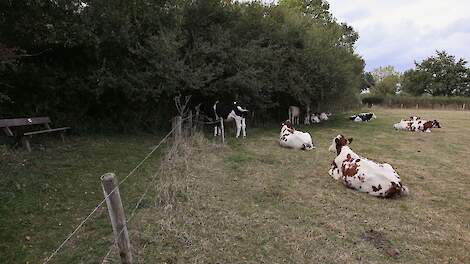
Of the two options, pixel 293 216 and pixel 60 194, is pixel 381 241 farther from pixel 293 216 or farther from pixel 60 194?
pixel 60 194

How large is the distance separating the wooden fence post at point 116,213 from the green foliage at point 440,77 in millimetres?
56168

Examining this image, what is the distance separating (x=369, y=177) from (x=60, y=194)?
5.19m

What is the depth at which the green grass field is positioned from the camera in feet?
14.0

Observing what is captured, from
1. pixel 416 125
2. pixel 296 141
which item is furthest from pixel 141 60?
pixel 416 125

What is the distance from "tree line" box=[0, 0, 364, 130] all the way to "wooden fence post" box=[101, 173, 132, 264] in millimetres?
4458

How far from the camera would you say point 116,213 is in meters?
3.36

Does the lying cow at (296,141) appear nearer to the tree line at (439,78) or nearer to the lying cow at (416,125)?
the lying cow at (416,125)

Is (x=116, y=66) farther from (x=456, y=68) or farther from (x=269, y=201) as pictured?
(x=456, y=68)

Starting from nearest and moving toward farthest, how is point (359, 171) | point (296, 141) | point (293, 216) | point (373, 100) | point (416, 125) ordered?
point (293, 216) < point (359, 171) < point (296, 141) < point (416, 125) < point (373, 100)

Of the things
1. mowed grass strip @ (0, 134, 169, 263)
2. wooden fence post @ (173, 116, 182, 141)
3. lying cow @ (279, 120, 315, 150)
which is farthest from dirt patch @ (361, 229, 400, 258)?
lying cow @ (279, 120, 315, 150)

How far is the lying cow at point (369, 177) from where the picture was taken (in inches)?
246

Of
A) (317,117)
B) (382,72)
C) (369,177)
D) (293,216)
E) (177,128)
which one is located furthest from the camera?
(382,72)

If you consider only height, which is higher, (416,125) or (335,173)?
(416,125)

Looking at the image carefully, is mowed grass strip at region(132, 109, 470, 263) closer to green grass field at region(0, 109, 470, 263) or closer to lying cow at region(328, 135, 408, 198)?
green grass field at region(0, 109, 470, 263)
